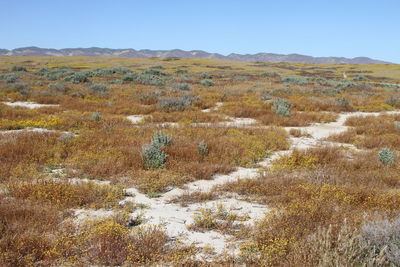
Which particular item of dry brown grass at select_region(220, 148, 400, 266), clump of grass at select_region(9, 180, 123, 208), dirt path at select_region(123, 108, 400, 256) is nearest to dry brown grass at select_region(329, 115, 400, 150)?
dry brown grass at select_region(220, 148, 400, 266)

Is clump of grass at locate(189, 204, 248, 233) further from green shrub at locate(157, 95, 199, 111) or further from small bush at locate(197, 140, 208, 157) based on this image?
green shrub at locate(157, 95, 199, 111)

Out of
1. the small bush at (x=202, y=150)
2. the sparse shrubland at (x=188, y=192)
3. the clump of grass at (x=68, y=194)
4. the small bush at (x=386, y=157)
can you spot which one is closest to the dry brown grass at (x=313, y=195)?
the sparse shrubland at (x=188, y=192)

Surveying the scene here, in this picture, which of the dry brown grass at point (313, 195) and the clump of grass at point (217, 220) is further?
the clump of grass at point (217, 220)

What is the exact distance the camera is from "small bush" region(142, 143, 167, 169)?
799 centimetres

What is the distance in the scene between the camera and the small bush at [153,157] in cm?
799

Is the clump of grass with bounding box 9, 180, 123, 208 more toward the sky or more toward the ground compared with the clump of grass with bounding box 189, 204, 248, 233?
more toward the sky

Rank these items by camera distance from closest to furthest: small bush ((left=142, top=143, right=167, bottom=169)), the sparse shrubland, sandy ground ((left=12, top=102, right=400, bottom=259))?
the sparse shrubland, sandy ground ((left=12, top=102, right=400, bottom=259)), small bush ((left=142, top=143, right=167, bottom=169))

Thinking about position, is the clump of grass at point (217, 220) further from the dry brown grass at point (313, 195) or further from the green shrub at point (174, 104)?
the green shrub at point (174, 104)

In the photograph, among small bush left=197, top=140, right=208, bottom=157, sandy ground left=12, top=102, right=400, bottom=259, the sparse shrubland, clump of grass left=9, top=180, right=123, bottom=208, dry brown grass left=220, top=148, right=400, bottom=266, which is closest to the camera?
the sparse shrubland

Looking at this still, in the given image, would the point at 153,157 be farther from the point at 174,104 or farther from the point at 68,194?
the point at 174,104

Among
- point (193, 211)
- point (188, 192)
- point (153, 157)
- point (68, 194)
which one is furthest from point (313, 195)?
point (68, 194)

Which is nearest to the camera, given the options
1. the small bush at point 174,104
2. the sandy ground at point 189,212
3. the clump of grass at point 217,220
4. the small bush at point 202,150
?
the sandy ground at point 189,212

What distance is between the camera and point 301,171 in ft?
26.6

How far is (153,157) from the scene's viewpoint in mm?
8211
